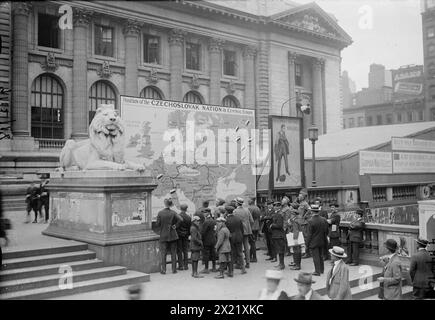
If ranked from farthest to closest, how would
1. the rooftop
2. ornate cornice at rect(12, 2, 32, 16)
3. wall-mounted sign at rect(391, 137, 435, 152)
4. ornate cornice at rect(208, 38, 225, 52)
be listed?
ornate cornice at rect(208, 38, 225, 52) < ornate cornice at rect(12, 2, 32, 16) < the rooftop < wall-mounted sign at rect(391, 137, 435, 152)

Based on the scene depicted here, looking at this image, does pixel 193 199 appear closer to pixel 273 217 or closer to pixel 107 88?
pixel 273 217

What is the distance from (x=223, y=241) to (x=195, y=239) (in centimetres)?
74

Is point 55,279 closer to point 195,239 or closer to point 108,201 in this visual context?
point 108,201

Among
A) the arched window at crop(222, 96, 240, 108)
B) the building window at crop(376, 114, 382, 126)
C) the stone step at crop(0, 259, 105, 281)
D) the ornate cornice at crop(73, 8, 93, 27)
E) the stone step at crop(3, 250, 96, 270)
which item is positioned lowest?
the stone step at crop(0, 259, 105, 281)

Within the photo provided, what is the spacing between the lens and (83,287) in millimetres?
9125

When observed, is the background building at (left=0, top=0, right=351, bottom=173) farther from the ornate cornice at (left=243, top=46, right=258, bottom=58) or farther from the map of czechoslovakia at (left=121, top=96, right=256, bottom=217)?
the map of czechoslovakia at (left=121, top=96, right=256, bottom=217)

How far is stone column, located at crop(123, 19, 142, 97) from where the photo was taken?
3453 centimetres

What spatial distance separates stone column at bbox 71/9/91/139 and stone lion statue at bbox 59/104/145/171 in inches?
806

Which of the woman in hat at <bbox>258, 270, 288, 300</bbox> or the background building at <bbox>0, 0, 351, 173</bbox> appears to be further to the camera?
the background building at <bbox>0, 0, 351, 173</bbox>

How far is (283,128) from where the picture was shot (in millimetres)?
17328

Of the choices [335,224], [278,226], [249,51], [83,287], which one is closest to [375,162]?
[335,224]

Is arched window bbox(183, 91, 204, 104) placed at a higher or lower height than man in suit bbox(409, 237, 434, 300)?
higher

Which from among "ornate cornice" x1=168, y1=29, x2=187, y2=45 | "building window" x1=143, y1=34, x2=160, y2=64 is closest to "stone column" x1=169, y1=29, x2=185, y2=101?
"ornate cornice" x1=168, y1=29, x2=187, y2=45
